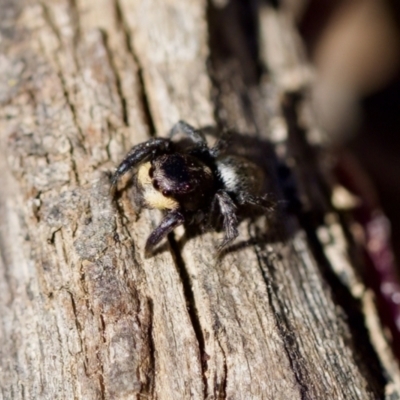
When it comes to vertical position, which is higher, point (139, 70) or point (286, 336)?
point (139, 70)

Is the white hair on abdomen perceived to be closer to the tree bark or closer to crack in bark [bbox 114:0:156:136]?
the tree bark

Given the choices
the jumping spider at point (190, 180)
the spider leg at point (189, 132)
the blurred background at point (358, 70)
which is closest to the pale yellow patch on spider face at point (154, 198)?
the jumping spider at point (190, 180)

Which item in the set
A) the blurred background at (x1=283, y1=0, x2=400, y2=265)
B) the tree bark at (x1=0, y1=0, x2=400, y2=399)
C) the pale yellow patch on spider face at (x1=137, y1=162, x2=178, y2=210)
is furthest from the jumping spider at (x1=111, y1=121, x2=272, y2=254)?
the blurred background at (x1=283, y1=0, x2=400, y2=265)

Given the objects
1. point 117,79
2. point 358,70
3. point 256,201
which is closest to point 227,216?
point 256,201

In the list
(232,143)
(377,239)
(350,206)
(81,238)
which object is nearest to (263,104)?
(232,143)

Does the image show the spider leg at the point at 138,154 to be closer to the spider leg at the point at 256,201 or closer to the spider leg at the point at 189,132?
the spider leg at the point at 189,132

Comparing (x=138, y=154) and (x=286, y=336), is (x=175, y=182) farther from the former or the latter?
(x=286, y=336)
